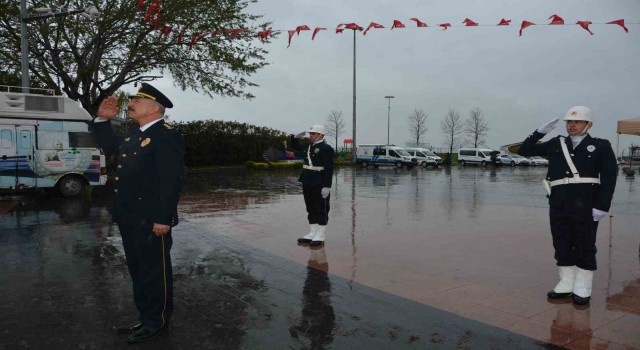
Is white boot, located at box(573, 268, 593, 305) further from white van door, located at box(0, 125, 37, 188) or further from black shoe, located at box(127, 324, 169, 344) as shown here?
white van door, located at box(0, 125, 37, 188)

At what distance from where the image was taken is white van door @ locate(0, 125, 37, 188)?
44.5 ft

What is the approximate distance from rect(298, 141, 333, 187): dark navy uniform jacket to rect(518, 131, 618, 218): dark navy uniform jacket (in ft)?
11.0

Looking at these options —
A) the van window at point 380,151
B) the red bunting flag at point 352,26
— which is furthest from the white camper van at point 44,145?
the van window at point 380,151

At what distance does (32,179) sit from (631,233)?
14797 mm

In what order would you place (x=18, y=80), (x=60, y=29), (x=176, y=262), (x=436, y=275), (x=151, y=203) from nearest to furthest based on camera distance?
(x=151, y=203) < (x=436, y=275) < (x=176, y=262) < (x=60, y=29) < (x=18, y=80)

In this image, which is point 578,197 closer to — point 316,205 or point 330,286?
point 330,286

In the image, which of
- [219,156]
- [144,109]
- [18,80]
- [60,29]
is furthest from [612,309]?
[219,156]

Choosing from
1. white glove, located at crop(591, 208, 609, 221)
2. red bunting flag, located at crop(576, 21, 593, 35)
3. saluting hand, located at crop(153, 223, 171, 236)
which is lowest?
saluting hand, located at crop(153, 223, 171, 236)

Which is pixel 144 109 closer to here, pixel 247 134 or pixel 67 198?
pixel 67 198

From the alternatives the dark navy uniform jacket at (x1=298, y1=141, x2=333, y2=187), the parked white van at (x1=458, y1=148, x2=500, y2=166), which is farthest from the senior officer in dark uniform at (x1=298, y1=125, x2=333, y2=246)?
the parked white van at (x1=458, y1=148, x2=500, y2=166)

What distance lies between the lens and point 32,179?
46.3ft

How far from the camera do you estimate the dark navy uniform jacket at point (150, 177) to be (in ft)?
12.9

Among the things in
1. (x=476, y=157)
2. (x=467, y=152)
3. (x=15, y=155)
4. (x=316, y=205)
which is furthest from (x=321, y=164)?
(x=467, y=152)

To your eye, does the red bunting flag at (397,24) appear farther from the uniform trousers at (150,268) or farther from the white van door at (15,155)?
the white van door at (15,155)
